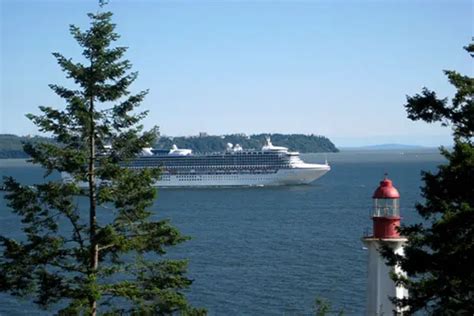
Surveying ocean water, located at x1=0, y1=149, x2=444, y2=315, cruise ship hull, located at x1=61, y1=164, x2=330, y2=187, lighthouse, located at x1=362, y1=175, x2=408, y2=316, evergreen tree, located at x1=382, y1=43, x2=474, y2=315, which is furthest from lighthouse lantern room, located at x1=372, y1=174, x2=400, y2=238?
cruise ship hull, located at x1=61, y1=164, x2=330, y2=187

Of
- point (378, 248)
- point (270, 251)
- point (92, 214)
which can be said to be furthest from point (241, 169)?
point (92, 214)

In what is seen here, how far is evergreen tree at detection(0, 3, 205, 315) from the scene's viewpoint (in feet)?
33.3

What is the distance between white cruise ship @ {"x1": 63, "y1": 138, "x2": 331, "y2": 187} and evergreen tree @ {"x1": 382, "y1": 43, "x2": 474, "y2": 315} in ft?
237

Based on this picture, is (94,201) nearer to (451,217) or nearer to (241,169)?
(451,217)

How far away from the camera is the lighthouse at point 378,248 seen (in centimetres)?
1145

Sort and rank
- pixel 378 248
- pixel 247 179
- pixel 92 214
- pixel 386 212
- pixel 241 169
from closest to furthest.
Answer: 1. pixel 92 214
2. pixel 378 248
3. pixel 386 212
4. pixel 247 179
5. pixel 241 169

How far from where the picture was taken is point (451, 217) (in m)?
8.22

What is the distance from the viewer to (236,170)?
82750 millimetres

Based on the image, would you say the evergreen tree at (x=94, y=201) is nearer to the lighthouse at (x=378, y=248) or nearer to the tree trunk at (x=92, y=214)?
the tree trunk at (x=92, y=214)

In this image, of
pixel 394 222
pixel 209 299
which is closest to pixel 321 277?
pixel 209 299

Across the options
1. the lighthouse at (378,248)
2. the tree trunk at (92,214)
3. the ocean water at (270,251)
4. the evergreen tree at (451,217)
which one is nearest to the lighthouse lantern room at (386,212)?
the lighthouse at (378,248)

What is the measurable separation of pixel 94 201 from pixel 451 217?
4.41 m

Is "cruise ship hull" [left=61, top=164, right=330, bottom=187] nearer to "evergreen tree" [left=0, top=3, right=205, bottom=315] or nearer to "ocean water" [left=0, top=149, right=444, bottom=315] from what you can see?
"ocean water" [left=0, top=149, right=444, bottom=315]

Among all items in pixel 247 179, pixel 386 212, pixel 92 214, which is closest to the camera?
pixel 92 214
